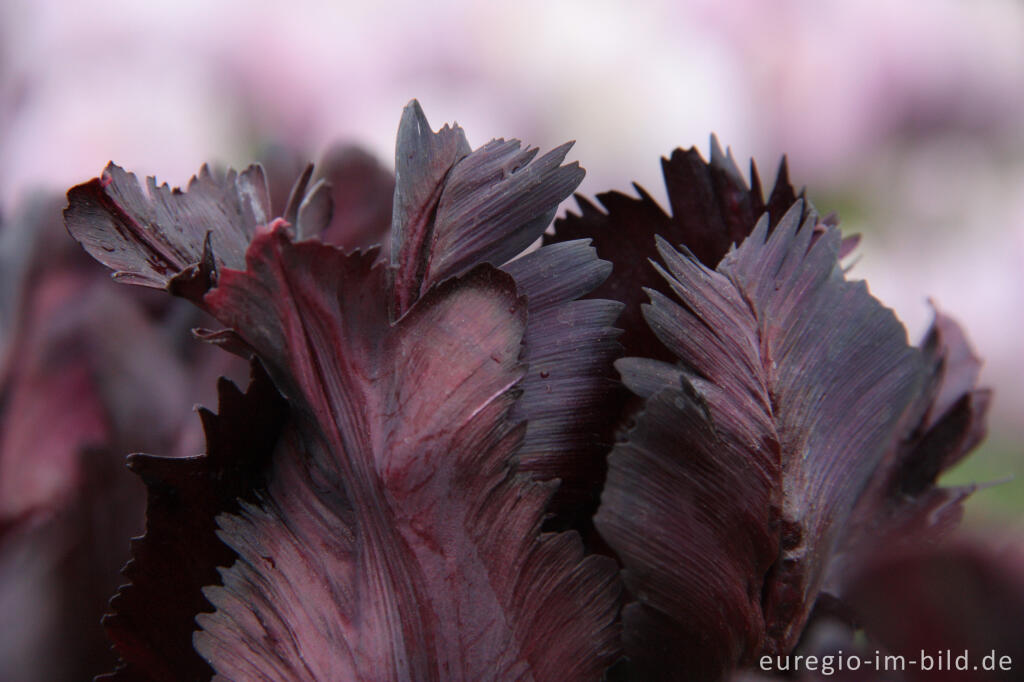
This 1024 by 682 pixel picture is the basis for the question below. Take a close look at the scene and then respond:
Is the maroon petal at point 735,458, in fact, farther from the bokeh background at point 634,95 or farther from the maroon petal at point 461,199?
the bokeh background at point 634,95

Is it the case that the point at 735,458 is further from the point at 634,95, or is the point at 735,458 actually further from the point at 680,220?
the point at 634,95

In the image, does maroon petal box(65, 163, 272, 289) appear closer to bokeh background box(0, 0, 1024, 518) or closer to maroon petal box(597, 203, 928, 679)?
maroon petal box(597, 203, 928, 679)

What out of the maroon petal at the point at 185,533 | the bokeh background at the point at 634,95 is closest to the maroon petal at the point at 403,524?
the maroon petal at the point at 185,533

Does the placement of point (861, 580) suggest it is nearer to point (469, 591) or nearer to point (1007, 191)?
point (469, 591)

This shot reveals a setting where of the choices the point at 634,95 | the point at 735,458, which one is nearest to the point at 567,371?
the point at 735,458

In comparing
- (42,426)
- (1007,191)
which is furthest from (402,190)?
(1007,191)

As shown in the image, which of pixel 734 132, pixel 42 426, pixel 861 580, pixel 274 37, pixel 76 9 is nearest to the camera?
pixel 861 580

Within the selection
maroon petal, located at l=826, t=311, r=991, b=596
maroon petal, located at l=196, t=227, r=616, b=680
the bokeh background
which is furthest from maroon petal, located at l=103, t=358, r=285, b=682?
the bokeh background
